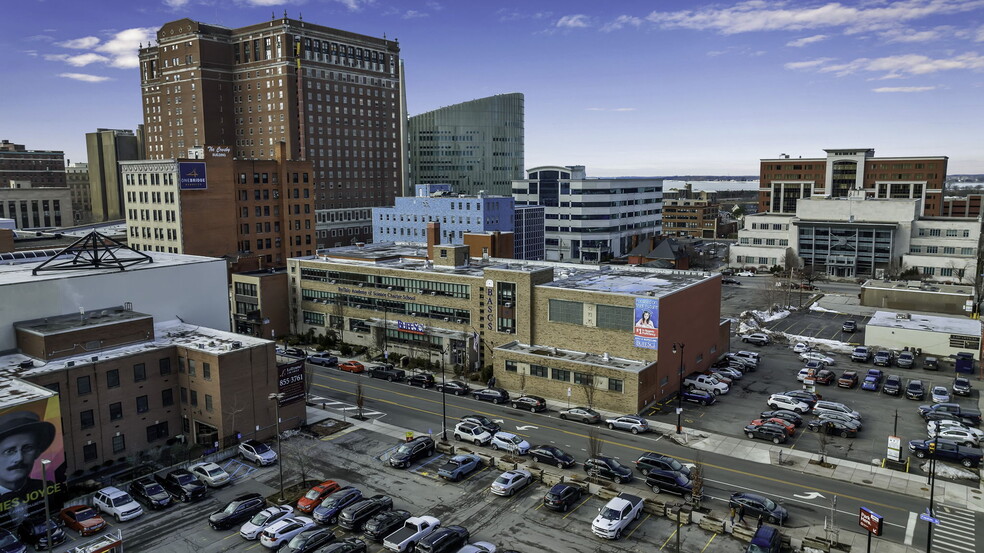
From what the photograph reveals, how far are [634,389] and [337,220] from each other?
116373 mm

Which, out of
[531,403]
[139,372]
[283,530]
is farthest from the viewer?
[531,403]

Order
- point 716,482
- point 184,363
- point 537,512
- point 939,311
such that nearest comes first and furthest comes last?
point 537,512 → point 716,482 → point 184,363 → point 939,311

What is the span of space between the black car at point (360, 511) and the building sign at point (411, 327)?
3195 cm


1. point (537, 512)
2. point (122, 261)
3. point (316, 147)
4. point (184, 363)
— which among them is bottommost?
point (537, 512)

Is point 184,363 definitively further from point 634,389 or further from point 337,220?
point 337,220

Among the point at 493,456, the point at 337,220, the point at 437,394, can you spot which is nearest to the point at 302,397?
the point at 437,394

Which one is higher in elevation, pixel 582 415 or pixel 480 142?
pixel 480 142

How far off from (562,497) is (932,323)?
5990 cm

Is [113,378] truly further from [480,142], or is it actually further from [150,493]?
[480,142]

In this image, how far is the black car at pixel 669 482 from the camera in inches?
1560

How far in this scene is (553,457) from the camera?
4391cm

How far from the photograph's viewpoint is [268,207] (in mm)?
103875

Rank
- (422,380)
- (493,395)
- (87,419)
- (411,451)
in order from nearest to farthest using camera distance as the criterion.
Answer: (87,419) < (411,451) < (493,395) < (422,380)

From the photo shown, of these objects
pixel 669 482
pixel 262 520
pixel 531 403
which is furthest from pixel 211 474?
pixel 669 482
